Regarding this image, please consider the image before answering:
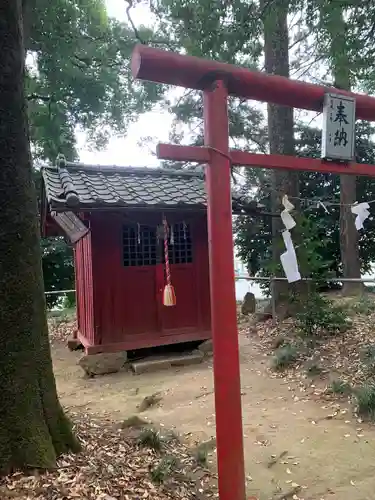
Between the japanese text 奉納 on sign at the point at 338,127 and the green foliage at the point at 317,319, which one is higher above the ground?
the japanese text 奉納 on sign at the point at 338,127

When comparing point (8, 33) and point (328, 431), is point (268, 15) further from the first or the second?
point (328, 431)

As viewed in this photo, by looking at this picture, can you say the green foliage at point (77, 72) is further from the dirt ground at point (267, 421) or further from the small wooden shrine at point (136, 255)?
the dirt ground at point (267, 421)

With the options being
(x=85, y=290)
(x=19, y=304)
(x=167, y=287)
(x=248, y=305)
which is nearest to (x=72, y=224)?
(x=85, y=290)

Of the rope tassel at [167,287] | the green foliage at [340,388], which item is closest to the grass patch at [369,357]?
the green foliage at [340,388]

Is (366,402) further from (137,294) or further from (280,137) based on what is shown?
(280,137)

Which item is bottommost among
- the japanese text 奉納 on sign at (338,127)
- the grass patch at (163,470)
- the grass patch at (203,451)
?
the grass patch at (203,451)

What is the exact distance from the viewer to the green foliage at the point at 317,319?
7.72 metres

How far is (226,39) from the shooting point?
6449 mm

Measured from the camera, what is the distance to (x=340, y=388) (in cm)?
581

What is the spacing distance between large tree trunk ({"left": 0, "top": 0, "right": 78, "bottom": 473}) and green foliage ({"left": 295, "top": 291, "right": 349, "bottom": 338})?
5.24 m

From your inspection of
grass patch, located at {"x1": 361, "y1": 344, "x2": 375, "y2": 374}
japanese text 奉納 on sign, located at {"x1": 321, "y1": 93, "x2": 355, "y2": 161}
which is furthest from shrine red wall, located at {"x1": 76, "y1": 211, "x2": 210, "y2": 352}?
japanese text 奉納 on sign, located at {"x1": 321, "y1": 93, "x2": 355, "y2": 161}

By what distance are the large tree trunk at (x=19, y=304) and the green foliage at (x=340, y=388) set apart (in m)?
3.78

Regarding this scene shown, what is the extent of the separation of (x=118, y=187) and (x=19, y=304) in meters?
5.27

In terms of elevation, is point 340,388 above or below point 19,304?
below
